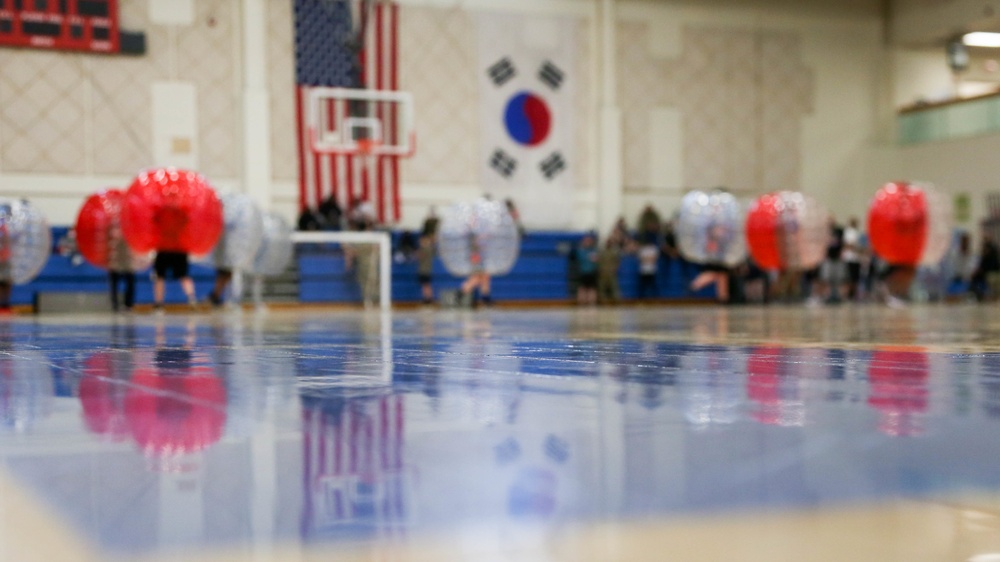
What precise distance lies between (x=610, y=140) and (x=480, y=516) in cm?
2429

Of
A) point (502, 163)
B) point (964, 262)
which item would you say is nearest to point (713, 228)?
point (502, 163)

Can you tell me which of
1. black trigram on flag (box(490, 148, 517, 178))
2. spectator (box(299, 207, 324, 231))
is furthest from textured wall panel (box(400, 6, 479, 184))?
spectator (box(299, 207, 324, 231))

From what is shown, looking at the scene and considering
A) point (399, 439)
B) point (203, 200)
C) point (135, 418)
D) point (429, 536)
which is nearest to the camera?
A: point (429, 536)

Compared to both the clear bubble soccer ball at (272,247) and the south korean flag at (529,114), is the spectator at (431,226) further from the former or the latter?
the clear bubble soccer ball at (272,247)

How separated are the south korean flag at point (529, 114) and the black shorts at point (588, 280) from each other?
2.23 metres

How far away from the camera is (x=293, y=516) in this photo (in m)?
1.20

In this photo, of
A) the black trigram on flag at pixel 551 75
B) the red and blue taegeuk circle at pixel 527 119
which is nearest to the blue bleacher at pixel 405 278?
the red and blue taegeuk circle at pixel 527 119

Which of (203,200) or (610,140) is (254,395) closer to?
(203,200)

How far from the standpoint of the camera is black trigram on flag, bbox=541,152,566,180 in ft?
80.5

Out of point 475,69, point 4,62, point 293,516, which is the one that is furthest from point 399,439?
point 475,69

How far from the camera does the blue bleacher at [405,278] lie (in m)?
19.7

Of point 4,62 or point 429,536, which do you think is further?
point 4,62

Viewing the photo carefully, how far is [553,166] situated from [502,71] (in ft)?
7.45

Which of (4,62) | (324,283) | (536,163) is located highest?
(4,62)
